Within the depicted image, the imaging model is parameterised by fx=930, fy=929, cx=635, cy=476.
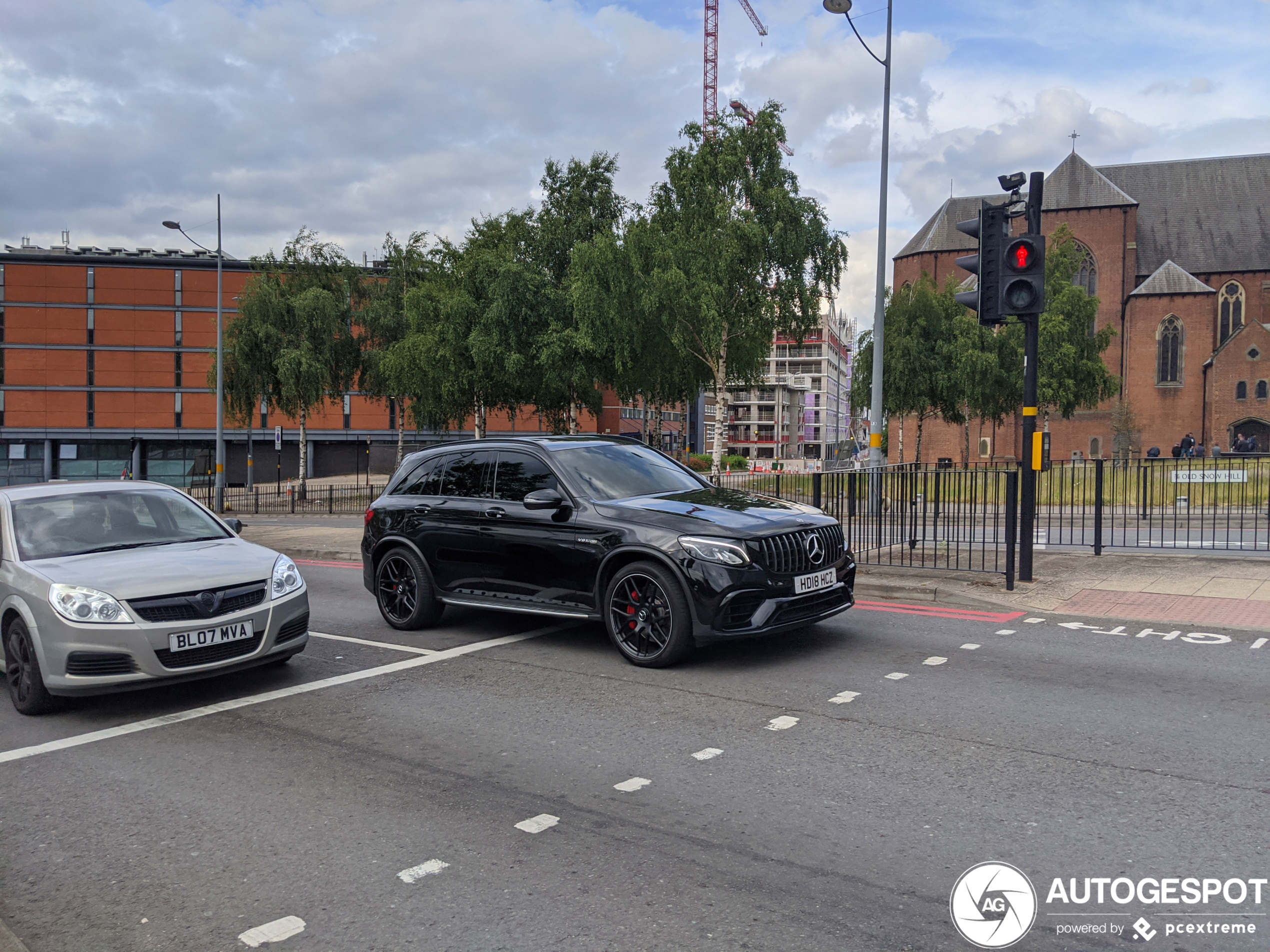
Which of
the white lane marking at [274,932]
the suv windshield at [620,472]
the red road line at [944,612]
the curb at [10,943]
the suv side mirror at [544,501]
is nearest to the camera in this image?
the curb at [10,943]

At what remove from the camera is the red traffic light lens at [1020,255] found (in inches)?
383

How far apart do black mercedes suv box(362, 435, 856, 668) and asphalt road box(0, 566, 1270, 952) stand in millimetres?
492

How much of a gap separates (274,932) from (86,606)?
3.49 metres

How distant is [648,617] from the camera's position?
272 inches

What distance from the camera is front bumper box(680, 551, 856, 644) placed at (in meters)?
6.51

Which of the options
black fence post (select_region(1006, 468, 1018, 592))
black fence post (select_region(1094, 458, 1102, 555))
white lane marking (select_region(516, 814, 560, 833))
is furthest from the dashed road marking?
black fence post (select_region(1094, 458, 1102, 555))

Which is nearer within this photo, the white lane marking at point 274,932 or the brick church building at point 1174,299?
the white lane marking at point 274,932

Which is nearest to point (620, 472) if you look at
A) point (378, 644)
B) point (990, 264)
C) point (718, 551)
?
point (718, 551)

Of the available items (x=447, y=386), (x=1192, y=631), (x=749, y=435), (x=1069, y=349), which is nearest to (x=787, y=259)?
(x=447, y=386)

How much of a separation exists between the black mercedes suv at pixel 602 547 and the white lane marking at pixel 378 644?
475 millimetres

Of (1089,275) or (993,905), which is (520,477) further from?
(1089,275)

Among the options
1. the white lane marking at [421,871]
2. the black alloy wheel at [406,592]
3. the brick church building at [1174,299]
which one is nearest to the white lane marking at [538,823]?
the white lane marking at [421,871]

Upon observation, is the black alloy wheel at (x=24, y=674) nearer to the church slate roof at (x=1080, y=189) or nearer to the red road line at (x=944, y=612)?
the red road line at (x=944, y=612)

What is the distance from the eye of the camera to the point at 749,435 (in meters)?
135
